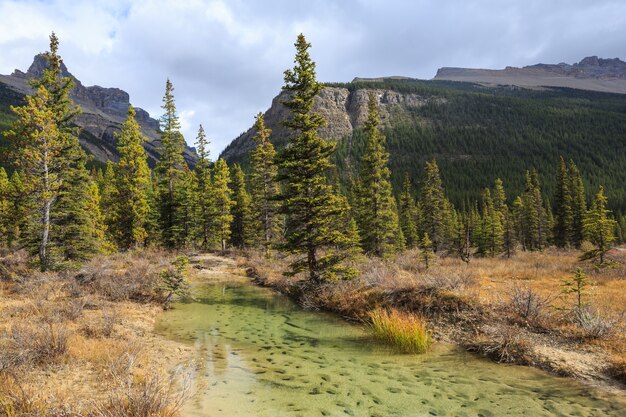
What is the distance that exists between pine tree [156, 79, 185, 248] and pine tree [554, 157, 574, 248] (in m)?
55.5

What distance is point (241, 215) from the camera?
170 feet

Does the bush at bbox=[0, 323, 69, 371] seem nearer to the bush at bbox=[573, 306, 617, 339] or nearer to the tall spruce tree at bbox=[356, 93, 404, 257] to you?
the bush at bbox=[573, 306, 617, 339]

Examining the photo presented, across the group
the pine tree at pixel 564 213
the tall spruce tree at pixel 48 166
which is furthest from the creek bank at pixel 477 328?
the pine tree at pixel 564 213

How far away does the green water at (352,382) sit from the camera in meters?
7.06

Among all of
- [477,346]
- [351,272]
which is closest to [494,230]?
[351,272]

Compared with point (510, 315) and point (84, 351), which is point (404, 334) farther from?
point (84, 351)

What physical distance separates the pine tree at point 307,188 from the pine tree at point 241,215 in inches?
1128

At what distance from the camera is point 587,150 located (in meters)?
169

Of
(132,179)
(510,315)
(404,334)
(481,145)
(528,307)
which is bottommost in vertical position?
(404,334)

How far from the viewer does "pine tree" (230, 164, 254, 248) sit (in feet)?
161

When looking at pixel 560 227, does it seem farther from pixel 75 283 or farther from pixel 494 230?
pixel 75 283

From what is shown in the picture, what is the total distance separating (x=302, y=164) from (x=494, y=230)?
43120 millimetres

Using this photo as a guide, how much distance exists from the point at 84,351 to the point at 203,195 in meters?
37.5

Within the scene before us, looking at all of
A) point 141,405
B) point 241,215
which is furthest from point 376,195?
point 141,405
